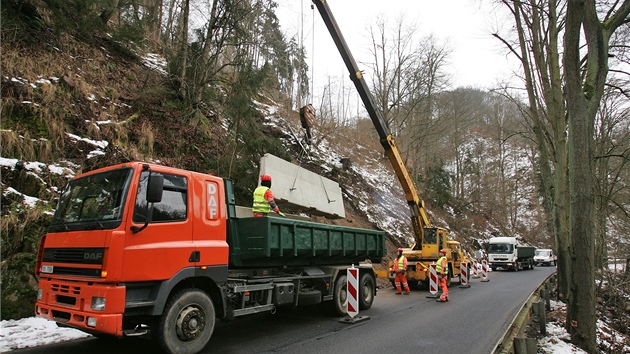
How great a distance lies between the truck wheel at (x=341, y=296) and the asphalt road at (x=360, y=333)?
0.25 metres

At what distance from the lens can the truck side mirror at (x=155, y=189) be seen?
4.97 m

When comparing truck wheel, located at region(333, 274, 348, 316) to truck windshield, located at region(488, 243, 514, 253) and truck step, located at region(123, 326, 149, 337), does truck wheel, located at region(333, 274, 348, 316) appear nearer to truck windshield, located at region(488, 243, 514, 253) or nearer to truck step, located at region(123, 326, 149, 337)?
truck step, located at region(123, 326, 149, 337)

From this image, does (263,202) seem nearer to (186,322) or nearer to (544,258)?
(186,322)

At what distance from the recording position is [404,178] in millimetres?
15078

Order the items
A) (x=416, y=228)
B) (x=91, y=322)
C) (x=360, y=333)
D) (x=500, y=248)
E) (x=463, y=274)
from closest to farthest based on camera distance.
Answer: (x=91, y=322), (x=360, y=333), (x=416, y=228), (x=463, y=274), (x=500, y=248)

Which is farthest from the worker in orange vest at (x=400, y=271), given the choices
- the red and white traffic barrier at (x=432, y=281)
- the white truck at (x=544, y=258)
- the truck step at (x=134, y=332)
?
the white truck at (x=544, y=258)

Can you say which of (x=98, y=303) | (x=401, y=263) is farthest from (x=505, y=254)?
(x=98, y=303)

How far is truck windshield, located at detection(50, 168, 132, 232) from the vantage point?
5.08 metres

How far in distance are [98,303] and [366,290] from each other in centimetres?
680

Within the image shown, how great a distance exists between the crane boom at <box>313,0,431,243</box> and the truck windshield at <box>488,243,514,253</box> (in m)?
15.1

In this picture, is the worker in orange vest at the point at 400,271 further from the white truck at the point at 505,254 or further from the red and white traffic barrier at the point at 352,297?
the white truck at the point at 505,254

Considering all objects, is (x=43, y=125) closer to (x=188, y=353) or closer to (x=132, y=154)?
(x=132, y=154)

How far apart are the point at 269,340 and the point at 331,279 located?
7.98 feet

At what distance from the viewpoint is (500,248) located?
92.5ft
